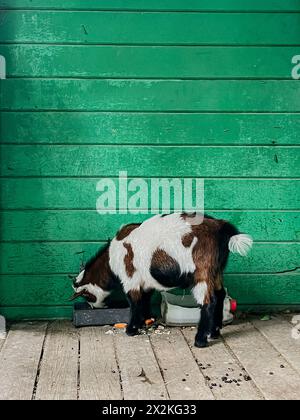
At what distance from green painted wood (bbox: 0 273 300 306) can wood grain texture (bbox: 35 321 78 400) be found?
213 mm

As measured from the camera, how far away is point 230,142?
14.7 ft

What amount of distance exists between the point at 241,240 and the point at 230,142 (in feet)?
2.87

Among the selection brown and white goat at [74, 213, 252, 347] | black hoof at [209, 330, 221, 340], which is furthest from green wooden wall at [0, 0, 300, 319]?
black hoof at [209, 330, 221, 340]

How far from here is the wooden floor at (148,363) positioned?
10.4 feet

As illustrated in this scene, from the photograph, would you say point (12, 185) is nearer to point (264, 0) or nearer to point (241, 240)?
point (241, 240)

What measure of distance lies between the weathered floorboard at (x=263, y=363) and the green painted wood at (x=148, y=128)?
1313 millimetres

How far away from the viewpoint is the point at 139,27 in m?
4.38

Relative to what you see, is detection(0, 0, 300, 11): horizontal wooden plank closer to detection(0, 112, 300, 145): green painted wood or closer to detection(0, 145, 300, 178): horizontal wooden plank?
detection(0, 112, 300, 145): green painted wood

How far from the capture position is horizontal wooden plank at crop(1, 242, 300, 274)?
446cm

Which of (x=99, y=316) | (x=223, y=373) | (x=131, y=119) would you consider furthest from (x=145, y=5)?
(x=223, y=373)

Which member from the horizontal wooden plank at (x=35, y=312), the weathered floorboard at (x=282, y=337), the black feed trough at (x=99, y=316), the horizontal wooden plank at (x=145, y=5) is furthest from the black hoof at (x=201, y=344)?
the horizontal wooden plank at (x=145, y=5)

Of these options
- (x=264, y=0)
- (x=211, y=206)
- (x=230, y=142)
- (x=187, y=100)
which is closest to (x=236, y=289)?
(x=211, y=206)

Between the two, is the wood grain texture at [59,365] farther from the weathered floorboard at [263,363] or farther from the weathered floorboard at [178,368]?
the weathered floorboard at [263,363]

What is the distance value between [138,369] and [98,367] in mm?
224
